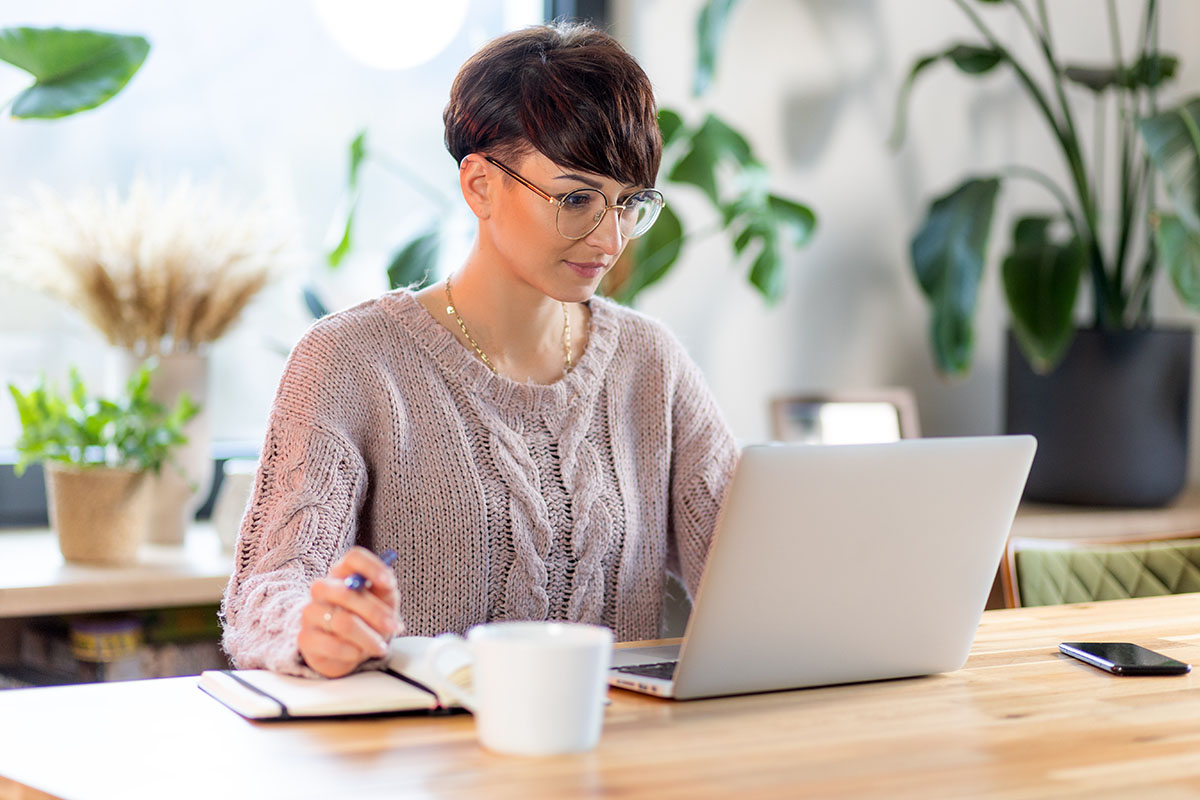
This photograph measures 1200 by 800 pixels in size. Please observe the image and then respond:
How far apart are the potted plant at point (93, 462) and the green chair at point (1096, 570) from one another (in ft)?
4.17

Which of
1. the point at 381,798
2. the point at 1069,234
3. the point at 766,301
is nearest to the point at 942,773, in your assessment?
the point at 381,798

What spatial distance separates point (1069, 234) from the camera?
3314 mm

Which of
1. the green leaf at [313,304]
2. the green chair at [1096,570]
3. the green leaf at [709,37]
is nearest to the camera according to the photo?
the green chair at [1096,570]

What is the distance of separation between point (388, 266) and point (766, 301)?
73cm

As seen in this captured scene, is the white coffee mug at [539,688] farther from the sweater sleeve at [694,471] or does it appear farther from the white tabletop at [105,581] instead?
the white tabletop at [105,581]

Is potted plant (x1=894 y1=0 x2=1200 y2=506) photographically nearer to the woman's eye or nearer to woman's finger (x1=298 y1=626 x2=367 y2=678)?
the woman's eye

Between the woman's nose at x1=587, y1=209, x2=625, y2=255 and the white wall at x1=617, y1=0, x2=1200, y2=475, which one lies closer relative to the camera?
the woman's nose at x1=587, y1=209, x2=625, y2=255

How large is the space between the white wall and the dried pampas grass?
879 millimetres

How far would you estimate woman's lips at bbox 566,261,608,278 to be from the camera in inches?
57.9

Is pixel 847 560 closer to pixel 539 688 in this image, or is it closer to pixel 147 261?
pixel 539 688

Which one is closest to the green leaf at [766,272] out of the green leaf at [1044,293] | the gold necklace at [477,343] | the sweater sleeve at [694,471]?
the green leaf at [1044,293]

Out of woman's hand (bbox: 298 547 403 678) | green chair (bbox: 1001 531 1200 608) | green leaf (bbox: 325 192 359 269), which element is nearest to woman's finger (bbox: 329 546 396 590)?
woman's hand (bbox: 298 547 403 678)

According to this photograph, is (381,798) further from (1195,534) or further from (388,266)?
(388,266)

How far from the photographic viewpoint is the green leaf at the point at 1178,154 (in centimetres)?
246
